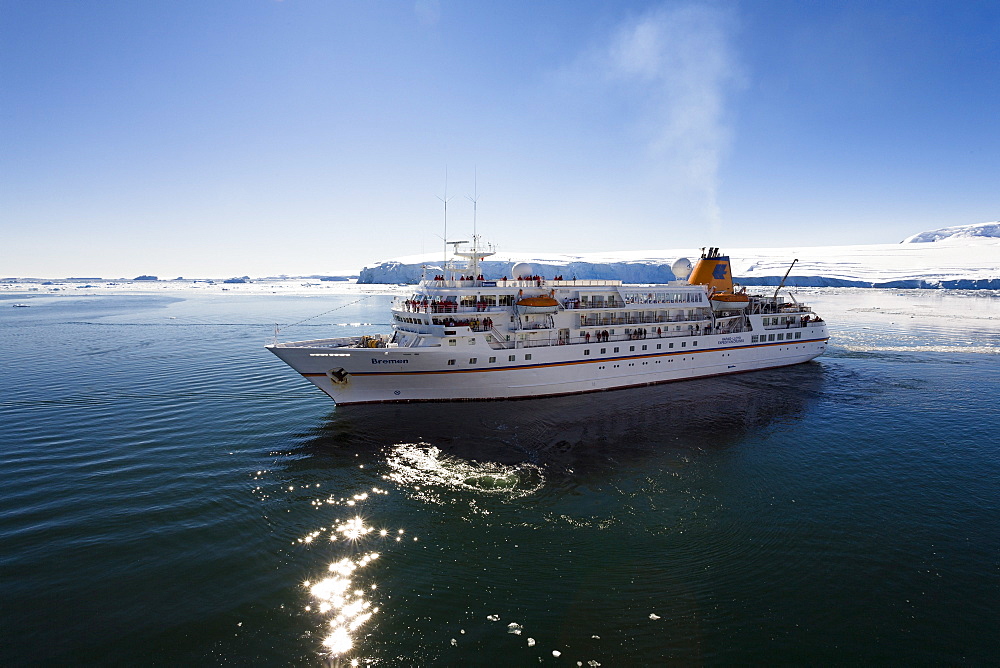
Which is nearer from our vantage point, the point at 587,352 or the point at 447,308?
the point at 447,308

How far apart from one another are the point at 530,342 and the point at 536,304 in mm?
2583

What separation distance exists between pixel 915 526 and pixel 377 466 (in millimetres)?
20305

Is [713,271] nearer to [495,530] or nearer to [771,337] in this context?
[771,337]

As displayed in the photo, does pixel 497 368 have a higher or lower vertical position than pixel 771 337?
lower

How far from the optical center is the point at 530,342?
96.9 ft

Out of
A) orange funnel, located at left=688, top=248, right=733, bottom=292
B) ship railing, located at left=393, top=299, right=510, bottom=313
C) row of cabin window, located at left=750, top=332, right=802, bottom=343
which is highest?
orange funnel, located at left=688, top=248, right=733, bottom=292

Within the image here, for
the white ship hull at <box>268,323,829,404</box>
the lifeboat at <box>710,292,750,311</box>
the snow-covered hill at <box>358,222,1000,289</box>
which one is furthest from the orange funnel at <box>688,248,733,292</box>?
the snow-covered hill at <box>358,222,1000,289</box>

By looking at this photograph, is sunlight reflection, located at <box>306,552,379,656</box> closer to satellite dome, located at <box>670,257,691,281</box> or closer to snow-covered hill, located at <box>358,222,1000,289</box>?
satellite dome, located at <box>670,257,691,281</box>

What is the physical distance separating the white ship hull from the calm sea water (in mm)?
1555

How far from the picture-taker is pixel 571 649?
10352mm

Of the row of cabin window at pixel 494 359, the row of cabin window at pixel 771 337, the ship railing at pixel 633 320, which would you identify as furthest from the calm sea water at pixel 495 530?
the row of cabin window at pixel 771 337

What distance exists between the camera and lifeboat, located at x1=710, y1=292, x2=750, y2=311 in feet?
120

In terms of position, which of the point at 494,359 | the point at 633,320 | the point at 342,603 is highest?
the point at 633,320

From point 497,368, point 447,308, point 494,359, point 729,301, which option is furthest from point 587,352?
point 729,301
